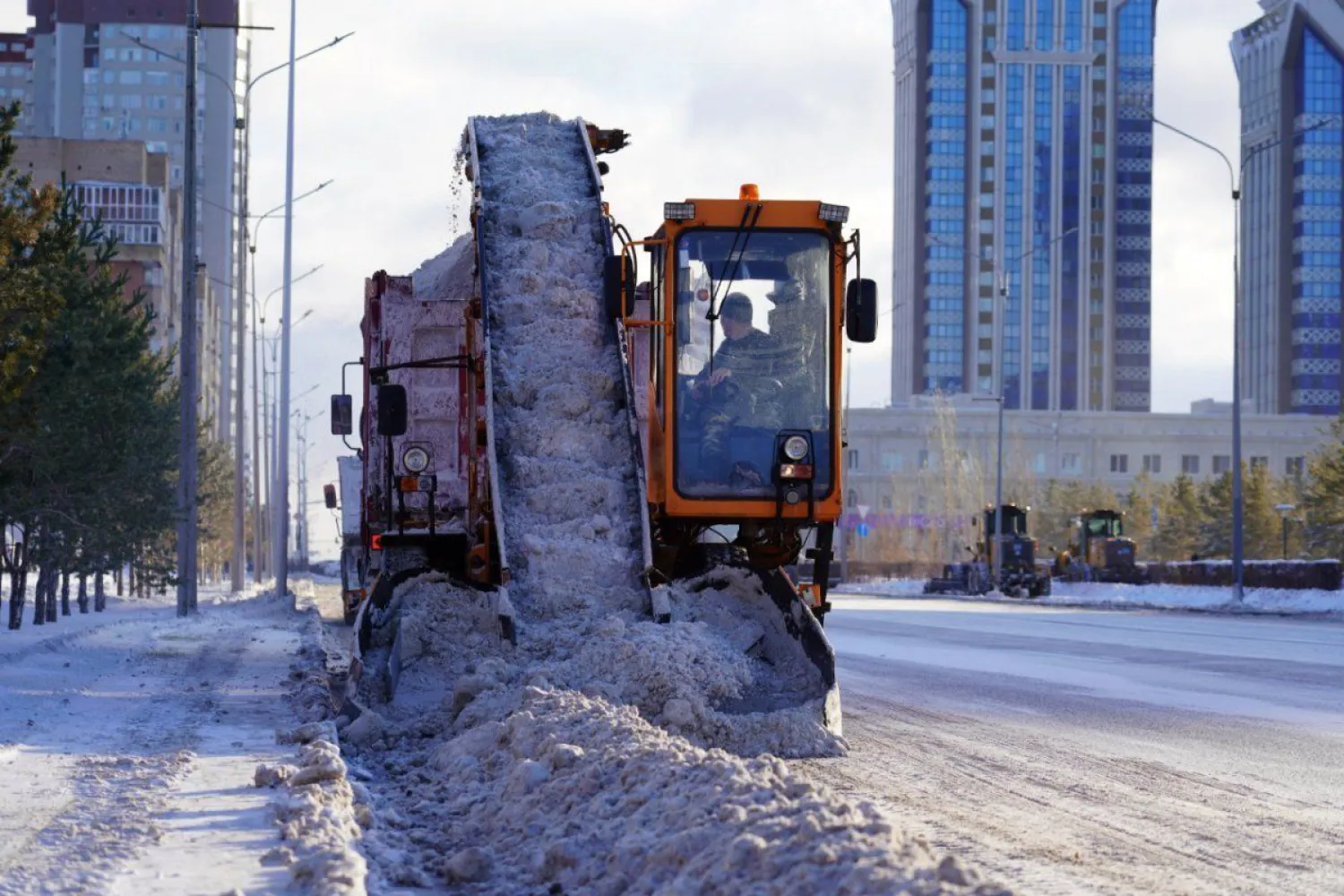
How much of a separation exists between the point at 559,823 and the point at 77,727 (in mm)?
5644

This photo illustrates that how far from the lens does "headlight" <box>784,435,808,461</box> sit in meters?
14.0

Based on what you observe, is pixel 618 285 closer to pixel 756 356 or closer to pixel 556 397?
pixel 756 356

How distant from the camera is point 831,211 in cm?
1402

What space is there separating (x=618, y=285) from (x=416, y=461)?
4165 mm

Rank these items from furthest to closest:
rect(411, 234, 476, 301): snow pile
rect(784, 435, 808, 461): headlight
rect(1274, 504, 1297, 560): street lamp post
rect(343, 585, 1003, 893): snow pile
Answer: rect(1274, 504, 1297, 560): street lamp post → rect(411, 234, 476, 301): snow pile → rect(784, 435, 808, 461): headlight → rect(343, 585, 1003, 893): snow pile

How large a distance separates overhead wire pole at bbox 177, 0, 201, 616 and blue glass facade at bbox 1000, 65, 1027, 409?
474 feet

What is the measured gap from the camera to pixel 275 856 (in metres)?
7.76

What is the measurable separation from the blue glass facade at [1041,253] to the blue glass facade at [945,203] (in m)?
6.31

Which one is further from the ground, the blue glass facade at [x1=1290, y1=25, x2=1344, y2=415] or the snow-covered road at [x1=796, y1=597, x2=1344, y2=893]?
the blue glass facade at [x1=1290, y1=25, x2=1344, y2=415]

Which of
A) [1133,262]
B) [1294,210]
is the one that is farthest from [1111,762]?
[1294,210]

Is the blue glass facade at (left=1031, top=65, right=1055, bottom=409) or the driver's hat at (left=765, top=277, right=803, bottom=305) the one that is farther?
the blue glass facade at (left=1031, top=65, right=1055, bottom=409)

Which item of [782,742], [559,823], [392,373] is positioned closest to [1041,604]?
[392,373]

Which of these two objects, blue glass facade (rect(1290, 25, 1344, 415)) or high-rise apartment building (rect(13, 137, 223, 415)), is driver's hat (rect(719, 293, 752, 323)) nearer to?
high-rise apartment building (rect(13, 137, 223, 415))

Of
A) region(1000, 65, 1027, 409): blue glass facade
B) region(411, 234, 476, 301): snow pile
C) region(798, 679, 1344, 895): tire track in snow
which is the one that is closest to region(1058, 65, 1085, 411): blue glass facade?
region(1000, 65, 1027, 409): blue glass facade
